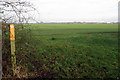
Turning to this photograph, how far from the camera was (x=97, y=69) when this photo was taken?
5.53 metres

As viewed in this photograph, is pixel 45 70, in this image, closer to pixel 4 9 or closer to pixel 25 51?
pixel 25 51

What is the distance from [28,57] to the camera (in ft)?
18.7

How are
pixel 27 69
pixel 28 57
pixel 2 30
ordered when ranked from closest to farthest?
pixel 2 30 < pixel 27 69 < pixel 28 57

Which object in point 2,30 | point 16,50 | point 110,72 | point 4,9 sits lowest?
point 110,72

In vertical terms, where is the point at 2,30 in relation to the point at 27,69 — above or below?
above

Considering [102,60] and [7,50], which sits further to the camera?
[102,60]

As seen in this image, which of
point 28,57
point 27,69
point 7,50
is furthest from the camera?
point 28,57

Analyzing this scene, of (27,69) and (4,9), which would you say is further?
(27,69)

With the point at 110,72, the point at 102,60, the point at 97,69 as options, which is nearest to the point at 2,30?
the point at 97,69

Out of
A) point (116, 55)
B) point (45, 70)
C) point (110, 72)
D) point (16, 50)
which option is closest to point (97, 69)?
point (110, 72)

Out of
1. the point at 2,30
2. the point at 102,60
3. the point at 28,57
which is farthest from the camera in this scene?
the point at 102,60

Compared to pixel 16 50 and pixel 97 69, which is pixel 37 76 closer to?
pixel 16 50

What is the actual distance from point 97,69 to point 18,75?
9.75ft

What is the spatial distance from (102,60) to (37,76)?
3.31 meters
